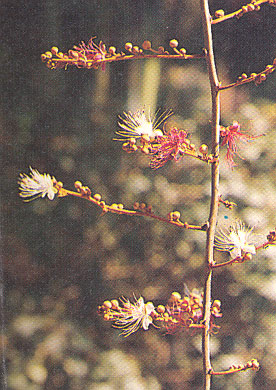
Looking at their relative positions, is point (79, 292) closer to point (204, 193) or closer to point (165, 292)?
point (165, 292)

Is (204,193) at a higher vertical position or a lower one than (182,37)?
lower

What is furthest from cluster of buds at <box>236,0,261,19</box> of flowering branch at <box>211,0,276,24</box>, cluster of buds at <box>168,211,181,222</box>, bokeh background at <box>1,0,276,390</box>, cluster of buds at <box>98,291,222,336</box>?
cluster of buds at <box>98,291,222,336</box>

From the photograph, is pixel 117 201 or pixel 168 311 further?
pixel 117 201

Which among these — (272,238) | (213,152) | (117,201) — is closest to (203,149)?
(213,152)

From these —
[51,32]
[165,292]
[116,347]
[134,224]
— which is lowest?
[116,347]

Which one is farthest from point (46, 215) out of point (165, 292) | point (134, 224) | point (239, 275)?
point (239, 275)

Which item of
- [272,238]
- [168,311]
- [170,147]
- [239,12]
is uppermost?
[239,12]

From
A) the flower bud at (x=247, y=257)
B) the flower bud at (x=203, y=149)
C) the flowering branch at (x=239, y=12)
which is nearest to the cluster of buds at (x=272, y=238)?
the flower bud at (x=247, y=257)

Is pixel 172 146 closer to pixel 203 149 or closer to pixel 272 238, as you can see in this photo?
pixel 203 149

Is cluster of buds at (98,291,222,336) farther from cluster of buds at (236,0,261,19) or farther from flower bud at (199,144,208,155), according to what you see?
cluster of buds at (236,0,261,19)
